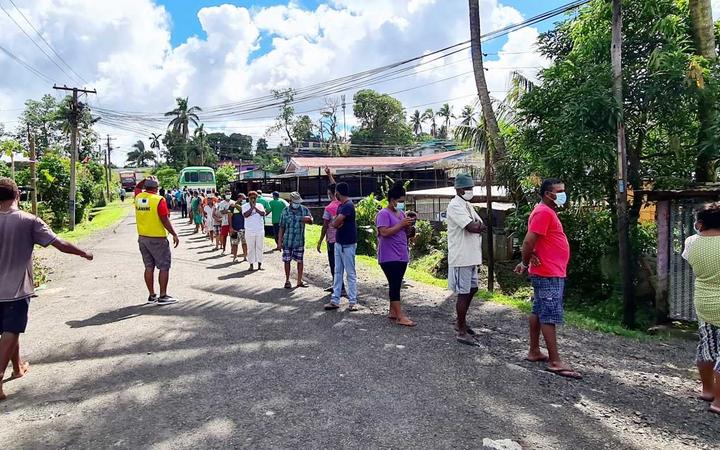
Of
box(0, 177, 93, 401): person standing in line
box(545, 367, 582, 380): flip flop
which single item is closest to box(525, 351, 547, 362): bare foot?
box(545, 367, 582, 380): flip flop

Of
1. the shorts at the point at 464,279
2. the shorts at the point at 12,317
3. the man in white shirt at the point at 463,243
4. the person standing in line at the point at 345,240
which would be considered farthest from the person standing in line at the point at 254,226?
the shorts at the point at 12,317

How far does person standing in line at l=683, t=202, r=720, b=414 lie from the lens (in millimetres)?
3832

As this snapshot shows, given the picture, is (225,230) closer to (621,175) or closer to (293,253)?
(293,253)

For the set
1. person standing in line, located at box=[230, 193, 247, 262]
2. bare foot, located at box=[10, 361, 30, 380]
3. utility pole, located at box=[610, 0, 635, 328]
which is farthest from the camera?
person standing in line, located at box=[230, 193, 247, 262]

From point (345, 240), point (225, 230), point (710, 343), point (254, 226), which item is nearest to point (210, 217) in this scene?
point (225, 230)

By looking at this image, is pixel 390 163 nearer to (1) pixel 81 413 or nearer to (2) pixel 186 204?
(2) pixel 186 204

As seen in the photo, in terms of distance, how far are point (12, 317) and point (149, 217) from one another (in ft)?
9.38

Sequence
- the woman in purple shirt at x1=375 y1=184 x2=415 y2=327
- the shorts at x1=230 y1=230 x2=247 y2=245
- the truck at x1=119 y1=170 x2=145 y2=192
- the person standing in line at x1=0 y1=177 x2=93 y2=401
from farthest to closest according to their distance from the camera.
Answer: the truck at x1=119 y1=170 x2=145 y2=192 → the shorts at x1=230 y1=230 x2=247 y2=245 → the woman in purple shirt at x1=375 y1=184 x2=415 y2=327 → the person standing in line at x1=0 y1=177 x2=93 y2=401

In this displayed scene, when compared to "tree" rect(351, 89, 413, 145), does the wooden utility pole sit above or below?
below

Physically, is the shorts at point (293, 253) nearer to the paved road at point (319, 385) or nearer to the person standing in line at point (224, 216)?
the paved road at point (319, 385)

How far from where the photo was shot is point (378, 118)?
2292 inches

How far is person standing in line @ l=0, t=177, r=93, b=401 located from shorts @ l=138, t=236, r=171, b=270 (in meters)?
2.59

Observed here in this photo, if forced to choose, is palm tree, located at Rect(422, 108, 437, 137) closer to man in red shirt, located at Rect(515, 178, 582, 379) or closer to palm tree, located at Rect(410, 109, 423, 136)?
palm tree, located at Rect(410, 109, 423, 136)

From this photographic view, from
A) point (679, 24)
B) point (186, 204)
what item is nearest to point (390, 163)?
point (186, 204)
